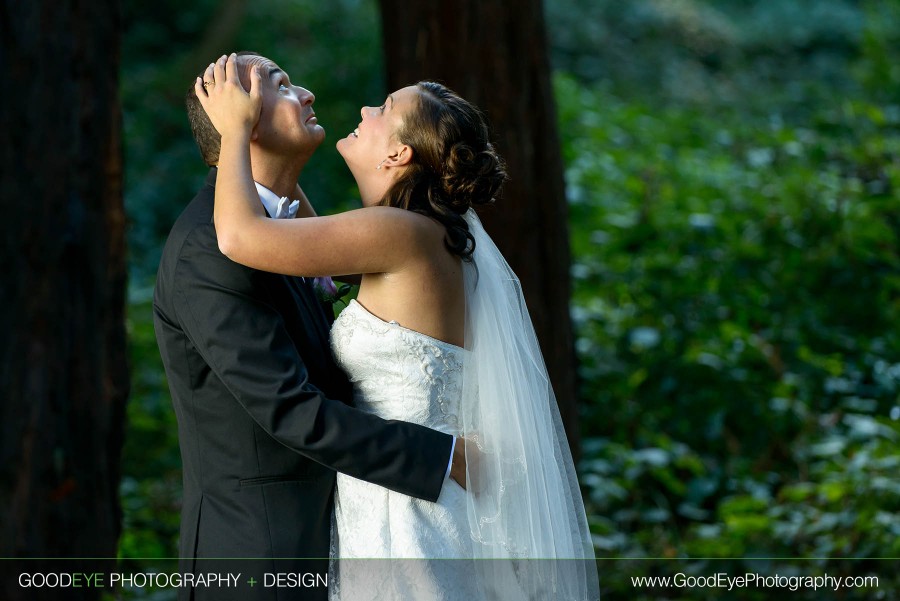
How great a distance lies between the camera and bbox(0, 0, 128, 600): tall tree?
401cm

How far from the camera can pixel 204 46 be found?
1347 centimetres

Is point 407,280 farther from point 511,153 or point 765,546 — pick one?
point 765,546

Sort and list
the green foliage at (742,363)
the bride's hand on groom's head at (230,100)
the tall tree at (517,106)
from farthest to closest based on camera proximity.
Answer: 1. the green foliage at (742,363)
2. the tall tree at (517,106)
3. the bride's hand on groom's head at (230,100)

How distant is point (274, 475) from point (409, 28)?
2488mm

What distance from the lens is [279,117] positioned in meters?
2.62

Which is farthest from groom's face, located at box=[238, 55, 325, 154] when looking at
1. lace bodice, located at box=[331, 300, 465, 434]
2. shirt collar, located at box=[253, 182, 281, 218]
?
lace bodice, located at box=[331, 300, 465, 434]

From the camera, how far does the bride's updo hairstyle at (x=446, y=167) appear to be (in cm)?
260

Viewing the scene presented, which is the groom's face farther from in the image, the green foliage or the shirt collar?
the green foliage

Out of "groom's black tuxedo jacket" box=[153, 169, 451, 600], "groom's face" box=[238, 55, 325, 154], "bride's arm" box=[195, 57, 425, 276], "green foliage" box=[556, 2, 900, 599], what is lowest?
"green foliage" box=[556, 2, 900, 599]

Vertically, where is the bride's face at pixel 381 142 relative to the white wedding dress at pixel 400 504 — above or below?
above

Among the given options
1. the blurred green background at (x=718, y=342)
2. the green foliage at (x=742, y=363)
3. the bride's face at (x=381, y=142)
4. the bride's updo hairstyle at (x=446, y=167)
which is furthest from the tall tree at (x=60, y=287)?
the green foliage at (x=742, y=363)

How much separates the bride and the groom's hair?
10 centimetres

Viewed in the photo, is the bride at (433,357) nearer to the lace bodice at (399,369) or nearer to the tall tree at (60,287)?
the lace bodice at (399,369)

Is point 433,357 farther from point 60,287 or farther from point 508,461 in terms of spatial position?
point 60,287
